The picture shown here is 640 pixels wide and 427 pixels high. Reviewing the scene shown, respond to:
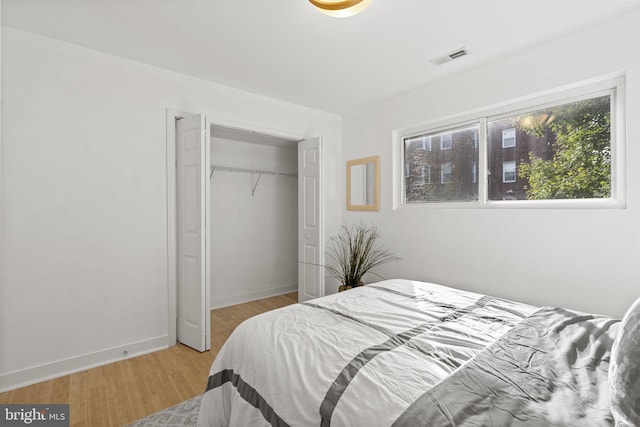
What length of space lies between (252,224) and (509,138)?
3.23 metres

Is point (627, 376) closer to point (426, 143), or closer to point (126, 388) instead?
point (126, 388)

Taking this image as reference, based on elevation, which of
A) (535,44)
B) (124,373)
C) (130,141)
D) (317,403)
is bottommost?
(124,373)

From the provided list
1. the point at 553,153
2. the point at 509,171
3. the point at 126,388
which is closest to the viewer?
the point at 126,388

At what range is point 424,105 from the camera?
334 cm

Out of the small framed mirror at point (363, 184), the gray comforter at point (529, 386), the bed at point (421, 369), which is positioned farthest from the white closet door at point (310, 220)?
the gray comforter at point (529, 386)

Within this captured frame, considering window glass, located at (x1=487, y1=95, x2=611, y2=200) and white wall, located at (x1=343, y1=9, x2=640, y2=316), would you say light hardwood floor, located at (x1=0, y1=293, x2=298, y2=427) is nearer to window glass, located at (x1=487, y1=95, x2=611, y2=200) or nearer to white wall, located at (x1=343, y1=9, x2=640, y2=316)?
white wall, located at (x1=343, y1=9, x2=640, y2=316)

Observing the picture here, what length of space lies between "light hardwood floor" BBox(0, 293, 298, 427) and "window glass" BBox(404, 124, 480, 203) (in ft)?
9.03

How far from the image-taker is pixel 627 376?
2.75ft

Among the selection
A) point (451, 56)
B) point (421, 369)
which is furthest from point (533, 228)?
point (421, 369)

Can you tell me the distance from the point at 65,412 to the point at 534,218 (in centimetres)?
364

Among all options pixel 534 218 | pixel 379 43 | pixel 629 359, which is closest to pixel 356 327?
pixel 629 359

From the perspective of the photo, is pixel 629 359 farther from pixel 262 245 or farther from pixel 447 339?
pixel 262 245

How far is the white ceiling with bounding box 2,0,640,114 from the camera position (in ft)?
6.65

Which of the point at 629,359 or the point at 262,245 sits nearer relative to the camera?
the point at 629,359
